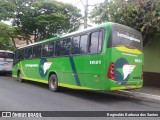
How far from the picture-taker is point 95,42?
9.59 m

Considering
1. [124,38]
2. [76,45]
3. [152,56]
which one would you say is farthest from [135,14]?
[76,45]

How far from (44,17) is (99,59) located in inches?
557

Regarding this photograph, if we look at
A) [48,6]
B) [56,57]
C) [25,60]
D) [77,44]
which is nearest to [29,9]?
[48,6]

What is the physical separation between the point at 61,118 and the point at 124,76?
11.8ft

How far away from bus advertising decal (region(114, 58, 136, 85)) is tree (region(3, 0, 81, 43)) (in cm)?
1330

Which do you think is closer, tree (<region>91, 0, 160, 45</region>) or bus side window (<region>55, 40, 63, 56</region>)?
tree (<region>91, 0, 160, 45</region>)

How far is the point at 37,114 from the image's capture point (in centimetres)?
733

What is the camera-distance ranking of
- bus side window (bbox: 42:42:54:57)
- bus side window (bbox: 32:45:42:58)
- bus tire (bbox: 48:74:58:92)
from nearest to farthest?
bus tire (bbox: 48:74:58:92)
bus side window (bbox: 42:42:54:57)
bus side window (bbox: 32:45:42:58)

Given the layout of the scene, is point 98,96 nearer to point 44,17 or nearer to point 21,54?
point 21,54

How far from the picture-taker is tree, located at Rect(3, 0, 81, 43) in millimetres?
22250

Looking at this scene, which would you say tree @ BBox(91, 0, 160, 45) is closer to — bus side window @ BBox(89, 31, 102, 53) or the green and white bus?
the green and white bus

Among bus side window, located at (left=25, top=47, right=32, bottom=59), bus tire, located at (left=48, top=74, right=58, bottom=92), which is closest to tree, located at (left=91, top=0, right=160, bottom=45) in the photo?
bus tire, located at (left=48, top=74, right=58, bottom=92)

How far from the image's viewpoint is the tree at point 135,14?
38.7 ft

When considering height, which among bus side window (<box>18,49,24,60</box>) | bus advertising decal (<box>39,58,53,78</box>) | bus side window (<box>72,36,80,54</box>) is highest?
bus side window (<box>72,36,80,54</box>)
